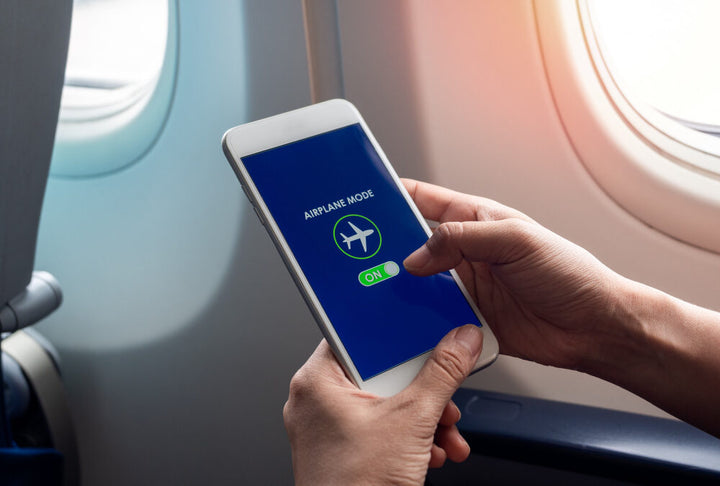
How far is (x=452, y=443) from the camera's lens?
2.13 ft

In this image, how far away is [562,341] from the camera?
0.71 metres

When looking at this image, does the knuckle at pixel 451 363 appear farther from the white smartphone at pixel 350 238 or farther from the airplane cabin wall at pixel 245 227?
the airplane cabin wall at pixel 245 227

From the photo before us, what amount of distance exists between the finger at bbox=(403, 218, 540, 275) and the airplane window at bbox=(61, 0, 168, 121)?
68 centimetres

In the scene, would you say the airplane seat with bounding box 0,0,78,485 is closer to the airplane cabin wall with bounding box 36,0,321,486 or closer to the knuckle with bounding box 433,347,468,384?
the airplane cabin wall with bounding box 36,0,321,486

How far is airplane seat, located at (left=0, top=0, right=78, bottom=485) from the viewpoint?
65 centimetres

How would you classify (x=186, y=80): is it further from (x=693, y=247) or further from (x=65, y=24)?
(x=693, y=247)

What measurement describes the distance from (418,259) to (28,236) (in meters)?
0.55

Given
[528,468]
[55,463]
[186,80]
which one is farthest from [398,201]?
[55,463]

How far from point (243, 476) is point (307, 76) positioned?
69 cm

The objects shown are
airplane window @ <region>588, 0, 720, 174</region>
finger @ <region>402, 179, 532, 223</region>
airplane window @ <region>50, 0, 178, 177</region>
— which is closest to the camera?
finger @ <region>402, 179, 532, 223</region>

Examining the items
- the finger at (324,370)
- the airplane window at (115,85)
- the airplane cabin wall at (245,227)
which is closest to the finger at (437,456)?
the finger at (324,370)

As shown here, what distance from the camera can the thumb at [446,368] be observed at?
559 mm

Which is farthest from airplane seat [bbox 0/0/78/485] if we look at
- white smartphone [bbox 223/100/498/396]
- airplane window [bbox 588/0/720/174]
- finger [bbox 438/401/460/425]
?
airplane window [bbox 588/0/720/174]

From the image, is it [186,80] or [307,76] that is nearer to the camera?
[307,76]
